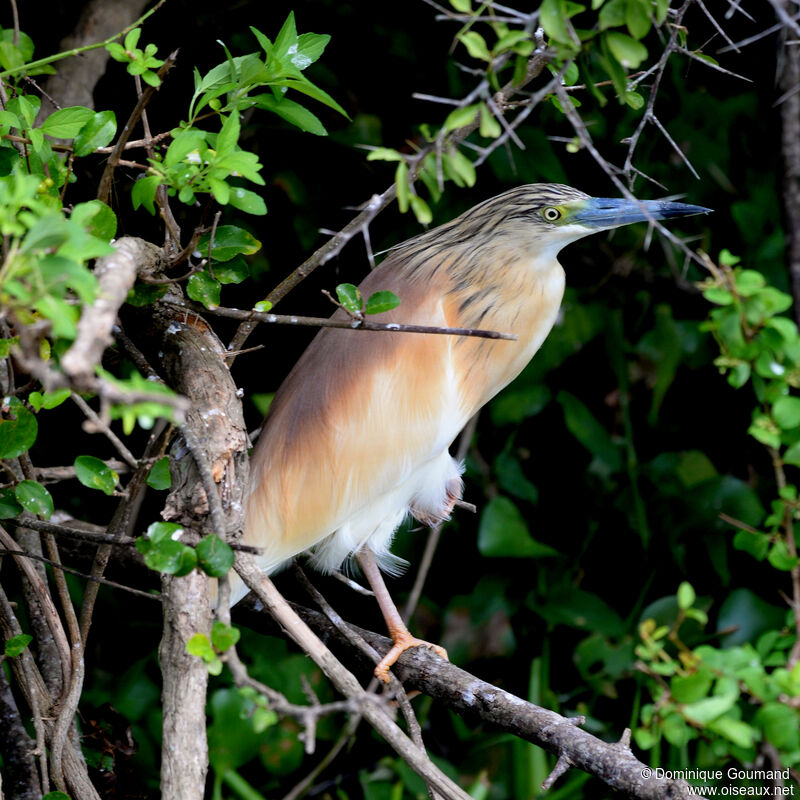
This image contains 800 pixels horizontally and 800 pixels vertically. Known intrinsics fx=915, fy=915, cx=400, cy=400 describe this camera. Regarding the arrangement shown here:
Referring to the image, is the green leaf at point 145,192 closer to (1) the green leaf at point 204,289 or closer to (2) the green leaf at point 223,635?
(1) the green leaf at point 204,289

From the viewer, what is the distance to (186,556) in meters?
0.86

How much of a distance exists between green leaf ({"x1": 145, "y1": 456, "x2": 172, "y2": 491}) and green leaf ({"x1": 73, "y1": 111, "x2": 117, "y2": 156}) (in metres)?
0.37

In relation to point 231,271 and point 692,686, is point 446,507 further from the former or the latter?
point 692,686

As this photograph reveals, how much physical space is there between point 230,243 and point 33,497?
389 mm

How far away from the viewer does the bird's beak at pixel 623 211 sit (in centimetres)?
148

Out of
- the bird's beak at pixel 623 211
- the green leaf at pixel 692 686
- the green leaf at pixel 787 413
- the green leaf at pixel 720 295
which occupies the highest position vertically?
the green leaf at pixel 720 295

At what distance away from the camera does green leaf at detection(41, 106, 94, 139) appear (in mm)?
1064

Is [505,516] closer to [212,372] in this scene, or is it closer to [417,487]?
[417,487]

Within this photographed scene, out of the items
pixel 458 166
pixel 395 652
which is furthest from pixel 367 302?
pixel 395 652

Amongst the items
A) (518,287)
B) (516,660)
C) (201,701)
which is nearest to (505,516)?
(516,660)

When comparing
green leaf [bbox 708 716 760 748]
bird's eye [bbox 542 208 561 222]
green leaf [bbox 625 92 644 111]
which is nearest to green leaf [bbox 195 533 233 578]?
green leaf [bbox 708 716 760 748]

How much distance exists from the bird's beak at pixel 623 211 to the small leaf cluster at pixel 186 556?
2.93 feet

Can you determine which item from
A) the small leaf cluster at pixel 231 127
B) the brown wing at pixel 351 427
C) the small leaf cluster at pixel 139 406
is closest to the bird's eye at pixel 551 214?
the brown wing at pixel 351 427

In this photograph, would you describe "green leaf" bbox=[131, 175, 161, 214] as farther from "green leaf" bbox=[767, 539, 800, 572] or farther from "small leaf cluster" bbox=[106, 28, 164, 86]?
"green leaf" bbox=[767, 539, 800, 572]
